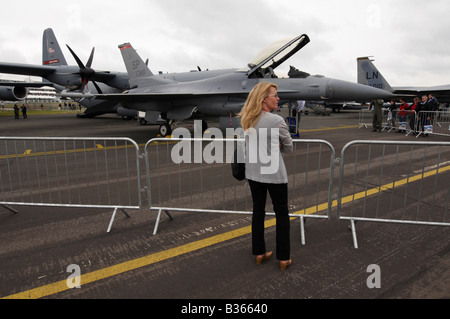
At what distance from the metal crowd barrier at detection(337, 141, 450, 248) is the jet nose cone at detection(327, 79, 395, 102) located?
→ 2.66 meters

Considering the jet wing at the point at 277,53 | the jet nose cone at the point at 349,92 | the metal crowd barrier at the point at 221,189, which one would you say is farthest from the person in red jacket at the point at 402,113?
the metal crowd barrier at the point at 221,189

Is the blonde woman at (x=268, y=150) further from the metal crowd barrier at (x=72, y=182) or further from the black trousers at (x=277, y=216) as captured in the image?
the metal crowd barrier at (x=72, y=182)

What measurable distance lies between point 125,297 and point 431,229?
3661 mm

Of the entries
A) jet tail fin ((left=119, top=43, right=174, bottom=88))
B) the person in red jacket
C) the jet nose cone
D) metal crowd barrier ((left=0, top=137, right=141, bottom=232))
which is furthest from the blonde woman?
the person in red jacket

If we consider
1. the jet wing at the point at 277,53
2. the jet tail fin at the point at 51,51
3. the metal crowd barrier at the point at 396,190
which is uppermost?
the jet tail fin at the point at 51,51

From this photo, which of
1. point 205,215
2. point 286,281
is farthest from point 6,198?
point 286,281

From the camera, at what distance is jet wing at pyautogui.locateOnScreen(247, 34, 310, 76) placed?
353 inches

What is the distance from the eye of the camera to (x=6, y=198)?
4.70 m

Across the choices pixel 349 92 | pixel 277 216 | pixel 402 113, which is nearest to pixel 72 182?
pixel 277 216

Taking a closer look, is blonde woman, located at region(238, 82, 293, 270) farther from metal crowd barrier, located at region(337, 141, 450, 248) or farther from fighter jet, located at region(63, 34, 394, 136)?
fighter jet, located at region(63, 34, 394, 136)

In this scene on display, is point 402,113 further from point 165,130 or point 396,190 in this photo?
point 165,130

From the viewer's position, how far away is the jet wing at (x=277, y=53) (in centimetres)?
898

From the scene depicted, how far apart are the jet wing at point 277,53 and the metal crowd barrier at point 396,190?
4132 millimetres
